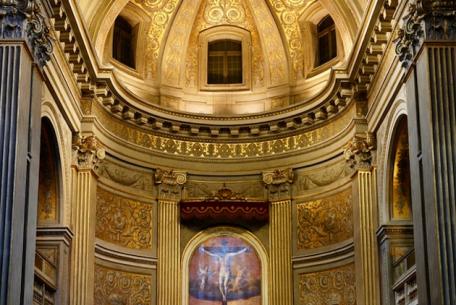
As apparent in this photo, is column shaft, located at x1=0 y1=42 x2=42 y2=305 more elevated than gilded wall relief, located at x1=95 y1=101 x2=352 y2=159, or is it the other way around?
gilded wall relief, located at x1=95 y1=101 x2=352 y2=159

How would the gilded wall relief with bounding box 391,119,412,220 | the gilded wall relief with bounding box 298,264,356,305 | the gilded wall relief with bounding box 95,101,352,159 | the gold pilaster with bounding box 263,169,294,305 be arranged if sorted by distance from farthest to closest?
the gold pilaster with bounding box 263,169,294,305, the gilded wall relief with bounding box 95,101,352,159, the gilded wall relief with bounding box 298,264,356,305, the gilded wall relief with bounding box 391,119,412,220

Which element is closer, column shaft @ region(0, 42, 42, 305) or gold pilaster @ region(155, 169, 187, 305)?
column shaft @ region(0, 42, 42, 305)

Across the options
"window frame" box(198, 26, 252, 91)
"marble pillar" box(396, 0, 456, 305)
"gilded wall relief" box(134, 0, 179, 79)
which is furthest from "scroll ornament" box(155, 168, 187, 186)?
"marble pillar" box(396, 0, 456, 305)

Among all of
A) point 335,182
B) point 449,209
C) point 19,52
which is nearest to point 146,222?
point 335,182

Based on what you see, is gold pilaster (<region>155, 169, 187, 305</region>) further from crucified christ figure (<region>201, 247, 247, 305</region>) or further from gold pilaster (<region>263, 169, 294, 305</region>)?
gold pilaster (<region>263, 169, 294, 305</region>)

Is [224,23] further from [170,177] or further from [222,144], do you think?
[170,177]

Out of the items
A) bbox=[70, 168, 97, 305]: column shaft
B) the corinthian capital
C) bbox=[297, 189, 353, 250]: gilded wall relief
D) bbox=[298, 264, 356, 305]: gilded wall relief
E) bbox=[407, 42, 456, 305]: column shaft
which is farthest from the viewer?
bbox=[297, 189, 353, 250]: gilded wall relief

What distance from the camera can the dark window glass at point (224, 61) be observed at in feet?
96.4

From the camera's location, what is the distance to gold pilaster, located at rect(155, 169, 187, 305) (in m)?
26.4

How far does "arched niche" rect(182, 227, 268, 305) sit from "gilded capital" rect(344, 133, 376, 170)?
4623 millimetres

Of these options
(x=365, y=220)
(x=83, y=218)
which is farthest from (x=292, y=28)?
(x=83, y=218)

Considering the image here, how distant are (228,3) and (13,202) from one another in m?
13.8

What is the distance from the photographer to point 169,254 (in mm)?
26719

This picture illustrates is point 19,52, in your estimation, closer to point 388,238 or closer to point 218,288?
point 388,238
